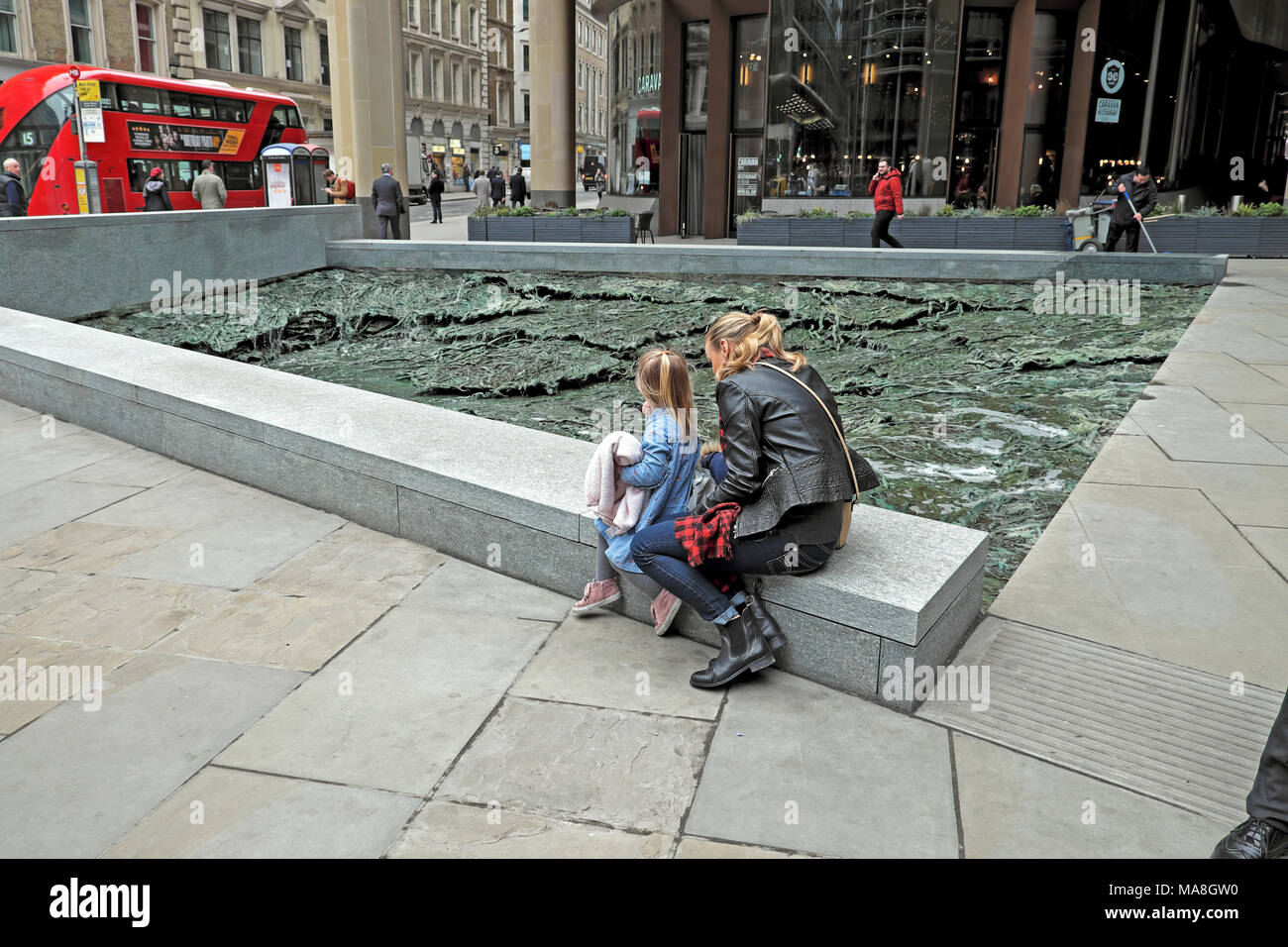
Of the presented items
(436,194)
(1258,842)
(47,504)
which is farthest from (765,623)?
(436,194)

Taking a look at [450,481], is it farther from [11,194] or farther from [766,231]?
[11,194]

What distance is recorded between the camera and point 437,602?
14.4 feet

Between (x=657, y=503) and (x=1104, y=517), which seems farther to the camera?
(x=1104, y=517)

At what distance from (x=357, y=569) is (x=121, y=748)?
161 centimetres

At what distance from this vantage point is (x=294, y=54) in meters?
52.2

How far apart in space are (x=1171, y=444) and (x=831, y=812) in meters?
5.07

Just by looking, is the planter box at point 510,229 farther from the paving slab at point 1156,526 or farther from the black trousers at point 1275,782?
the black trousers at point 1275,782

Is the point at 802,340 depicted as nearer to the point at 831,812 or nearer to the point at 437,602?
the point at 437,602

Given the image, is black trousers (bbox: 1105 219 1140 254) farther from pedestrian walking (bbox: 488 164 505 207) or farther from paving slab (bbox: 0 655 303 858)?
pedestrian walking (bbox: 488 164 505 207)

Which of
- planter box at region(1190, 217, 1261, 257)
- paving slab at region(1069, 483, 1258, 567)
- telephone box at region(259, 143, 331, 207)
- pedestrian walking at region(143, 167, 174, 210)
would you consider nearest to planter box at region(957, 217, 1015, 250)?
planter box at region(1190, 217, 1261, 257)

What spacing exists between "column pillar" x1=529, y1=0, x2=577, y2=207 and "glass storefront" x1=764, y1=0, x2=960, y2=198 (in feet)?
18.1

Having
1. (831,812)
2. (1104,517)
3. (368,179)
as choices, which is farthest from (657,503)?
(368,179)

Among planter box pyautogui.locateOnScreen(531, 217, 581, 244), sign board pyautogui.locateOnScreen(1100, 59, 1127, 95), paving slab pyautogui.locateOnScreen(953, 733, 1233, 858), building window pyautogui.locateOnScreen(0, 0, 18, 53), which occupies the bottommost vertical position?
paving slab pyautogui.locateOnScreen(953, 733, 1233, 858)

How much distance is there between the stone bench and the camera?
3.62 m
